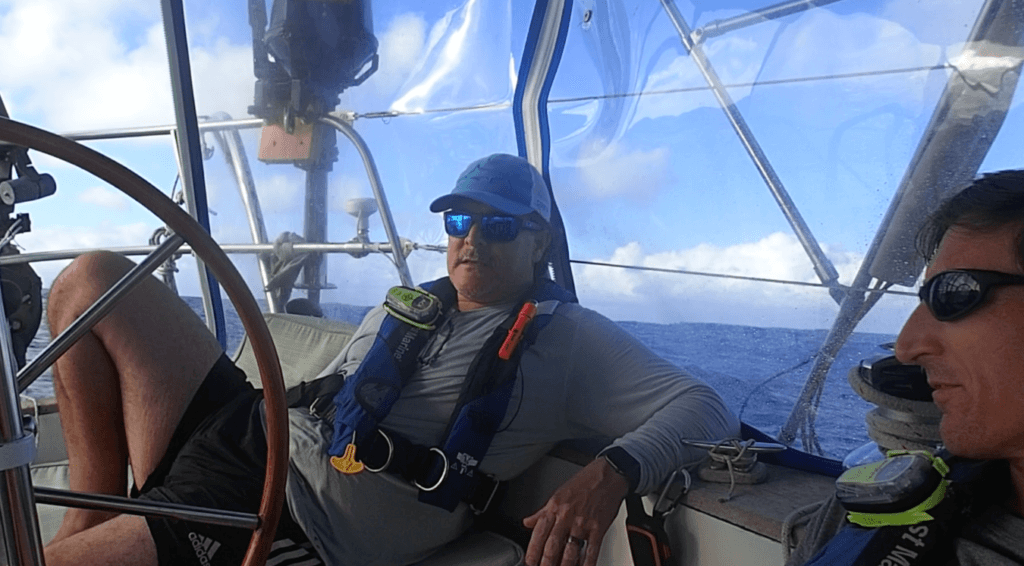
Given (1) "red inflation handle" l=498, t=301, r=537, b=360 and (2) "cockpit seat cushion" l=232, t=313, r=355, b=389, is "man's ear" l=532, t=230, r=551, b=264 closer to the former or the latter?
(1) "red inflation handle" l=498, t=301, r=537, b=360

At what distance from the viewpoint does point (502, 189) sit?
64.9 inches

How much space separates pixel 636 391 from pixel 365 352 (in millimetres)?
600

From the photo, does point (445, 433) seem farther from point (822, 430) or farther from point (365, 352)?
point (822, 430)

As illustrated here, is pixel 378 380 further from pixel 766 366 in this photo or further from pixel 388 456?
pixel 766 366

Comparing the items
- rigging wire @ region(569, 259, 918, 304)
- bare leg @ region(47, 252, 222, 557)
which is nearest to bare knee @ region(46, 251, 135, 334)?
bare leg @ region(47, 252, 222, 557)

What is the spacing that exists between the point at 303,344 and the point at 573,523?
111cm

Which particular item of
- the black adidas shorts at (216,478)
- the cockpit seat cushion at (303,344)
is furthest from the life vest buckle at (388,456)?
the cockpit seat cushion at (303,344)

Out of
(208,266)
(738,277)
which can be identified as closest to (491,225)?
(738,277)

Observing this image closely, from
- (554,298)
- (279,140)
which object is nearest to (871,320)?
(554,298)

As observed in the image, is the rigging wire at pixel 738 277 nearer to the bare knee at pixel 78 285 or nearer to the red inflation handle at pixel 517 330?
the red inflation handle at pixel 517 330

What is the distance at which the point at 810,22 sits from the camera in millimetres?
1295

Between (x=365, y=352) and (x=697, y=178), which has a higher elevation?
(x=697, y=178)

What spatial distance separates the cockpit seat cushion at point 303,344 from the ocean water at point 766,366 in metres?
0.56

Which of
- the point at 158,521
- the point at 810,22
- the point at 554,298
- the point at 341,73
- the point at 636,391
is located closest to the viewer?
the point at 158,521
